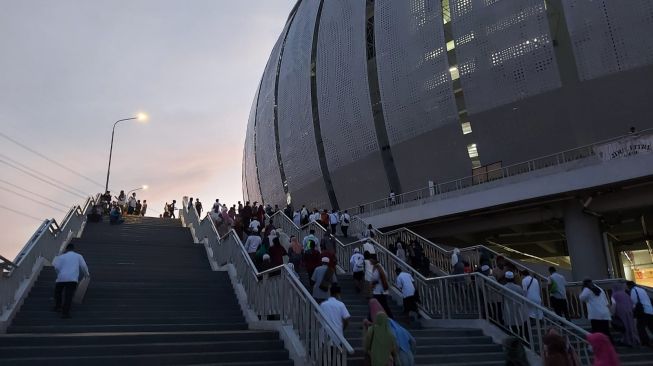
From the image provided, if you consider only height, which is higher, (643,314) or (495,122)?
(495,122)

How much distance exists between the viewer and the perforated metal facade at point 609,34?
16141 mm

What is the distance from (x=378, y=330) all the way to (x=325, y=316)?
107 centimetres

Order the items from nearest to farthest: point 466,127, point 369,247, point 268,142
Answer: point 369,247 < point 466,127 < point 268,142

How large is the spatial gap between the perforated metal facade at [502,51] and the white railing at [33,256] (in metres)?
15.4

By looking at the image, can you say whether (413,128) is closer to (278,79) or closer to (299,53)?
(299,53)

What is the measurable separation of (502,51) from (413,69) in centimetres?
455

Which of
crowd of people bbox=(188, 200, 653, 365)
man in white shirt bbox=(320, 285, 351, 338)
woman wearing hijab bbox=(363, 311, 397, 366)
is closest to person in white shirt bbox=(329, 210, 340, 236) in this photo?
crowd of people bbox=(188, 200, 653, 365)

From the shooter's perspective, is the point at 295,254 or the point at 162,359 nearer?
the point at 162,359

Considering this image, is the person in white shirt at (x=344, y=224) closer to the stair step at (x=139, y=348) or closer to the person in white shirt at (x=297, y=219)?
the person in white shirt at (x=297, y=219)

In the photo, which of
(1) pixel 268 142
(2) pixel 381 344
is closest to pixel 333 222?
(2) pixel 381 344

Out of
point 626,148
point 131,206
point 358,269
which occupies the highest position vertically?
point 131,206

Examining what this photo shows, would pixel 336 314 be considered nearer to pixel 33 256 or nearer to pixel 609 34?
pixel 33 256

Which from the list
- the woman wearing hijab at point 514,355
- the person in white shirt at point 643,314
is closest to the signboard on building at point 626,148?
the person in white shirt at point 643,314

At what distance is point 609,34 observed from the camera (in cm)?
1670
